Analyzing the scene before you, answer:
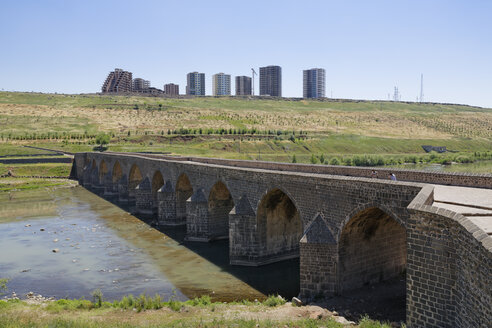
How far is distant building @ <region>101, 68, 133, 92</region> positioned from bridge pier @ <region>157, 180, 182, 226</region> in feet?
474

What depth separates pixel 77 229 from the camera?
26812 mm

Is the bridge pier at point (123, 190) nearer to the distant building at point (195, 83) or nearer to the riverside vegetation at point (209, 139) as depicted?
the riverside vegetation at point (209, 139)

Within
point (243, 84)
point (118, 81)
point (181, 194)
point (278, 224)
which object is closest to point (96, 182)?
point (181, 194)

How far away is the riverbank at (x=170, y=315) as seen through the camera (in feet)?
35.4

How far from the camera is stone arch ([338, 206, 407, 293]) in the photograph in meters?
13.4

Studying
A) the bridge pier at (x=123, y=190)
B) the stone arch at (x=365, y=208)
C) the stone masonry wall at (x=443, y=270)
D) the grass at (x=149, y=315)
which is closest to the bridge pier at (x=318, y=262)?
the stone arch at (x=365, y=208)

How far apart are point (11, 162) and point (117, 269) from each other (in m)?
42.2

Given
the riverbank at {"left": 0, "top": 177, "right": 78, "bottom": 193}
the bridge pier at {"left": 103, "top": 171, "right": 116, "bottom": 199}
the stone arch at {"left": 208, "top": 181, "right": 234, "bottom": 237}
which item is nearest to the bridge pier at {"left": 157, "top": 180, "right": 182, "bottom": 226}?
the stone arch at {"left": 208, "top": 181, "right": 234, "bottom": 237}

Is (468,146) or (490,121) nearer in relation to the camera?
(468,146)

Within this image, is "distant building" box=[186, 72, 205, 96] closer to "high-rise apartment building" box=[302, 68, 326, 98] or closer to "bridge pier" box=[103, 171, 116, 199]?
"high-rise apartment building" box=[302, 68, 326, 98]

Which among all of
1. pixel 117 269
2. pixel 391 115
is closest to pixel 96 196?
pixel 117 269

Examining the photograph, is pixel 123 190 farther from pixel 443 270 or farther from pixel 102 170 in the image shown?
pixel 443 270

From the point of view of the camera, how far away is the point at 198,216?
882 inches

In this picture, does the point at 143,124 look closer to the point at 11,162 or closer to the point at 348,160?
the point at 11,162
